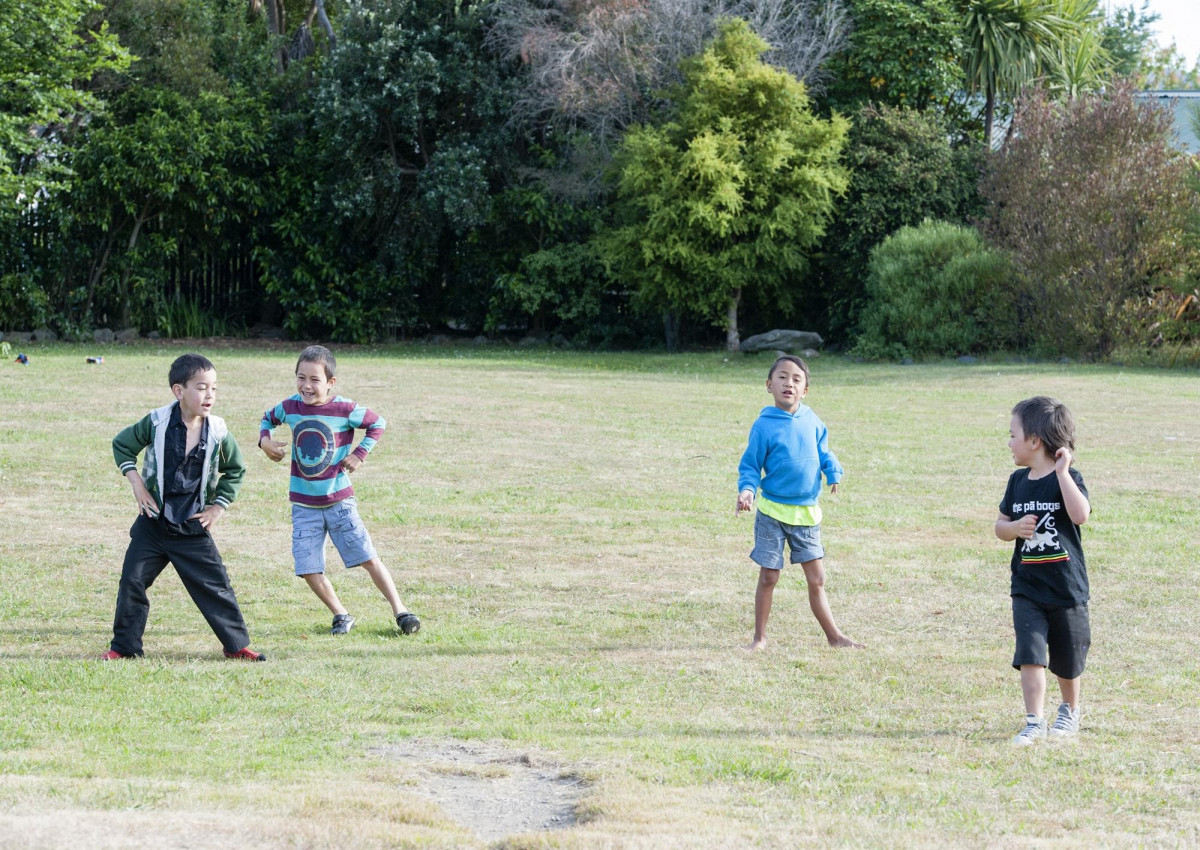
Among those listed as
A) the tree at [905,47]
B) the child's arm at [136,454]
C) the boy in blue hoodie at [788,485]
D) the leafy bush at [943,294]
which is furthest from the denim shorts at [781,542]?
the tree at [905,47]

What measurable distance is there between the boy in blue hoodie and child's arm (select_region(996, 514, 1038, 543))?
130 centimetres

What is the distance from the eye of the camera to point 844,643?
6.12m

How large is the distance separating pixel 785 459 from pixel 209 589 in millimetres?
2598

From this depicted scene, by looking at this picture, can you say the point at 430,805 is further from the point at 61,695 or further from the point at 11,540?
the point at 11,540

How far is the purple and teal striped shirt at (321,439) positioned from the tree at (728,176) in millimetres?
17694

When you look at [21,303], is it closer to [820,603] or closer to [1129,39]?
[820,603]

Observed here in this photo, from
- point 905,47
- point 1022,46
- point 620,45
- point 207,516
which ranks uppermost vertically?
point 1022,46

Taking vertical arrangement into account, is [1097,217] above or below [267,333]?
above

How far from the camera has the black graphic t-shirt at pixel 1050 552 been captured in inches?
189

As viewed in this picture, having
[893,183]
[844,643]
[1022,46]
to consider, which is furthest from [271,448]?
[1022,46]

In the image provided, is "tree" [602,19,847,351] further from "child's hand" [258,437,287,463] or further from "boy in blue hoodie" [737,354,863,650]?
"child's hand" [258,437,287,463]

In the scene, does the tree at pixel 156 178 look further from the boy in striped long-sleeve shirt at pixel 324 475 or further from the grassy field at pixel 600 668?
the boy in striped long-sleeve shirt at pixel 324 475

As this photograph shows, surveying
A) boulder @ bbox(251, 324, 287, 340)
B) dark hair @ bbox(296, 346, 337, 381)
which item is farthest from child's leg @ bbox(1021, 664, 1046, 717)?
boulder @ bbox(251, 324, 287, 340)

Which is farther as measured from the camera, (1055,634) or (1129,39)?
(1129,39)
